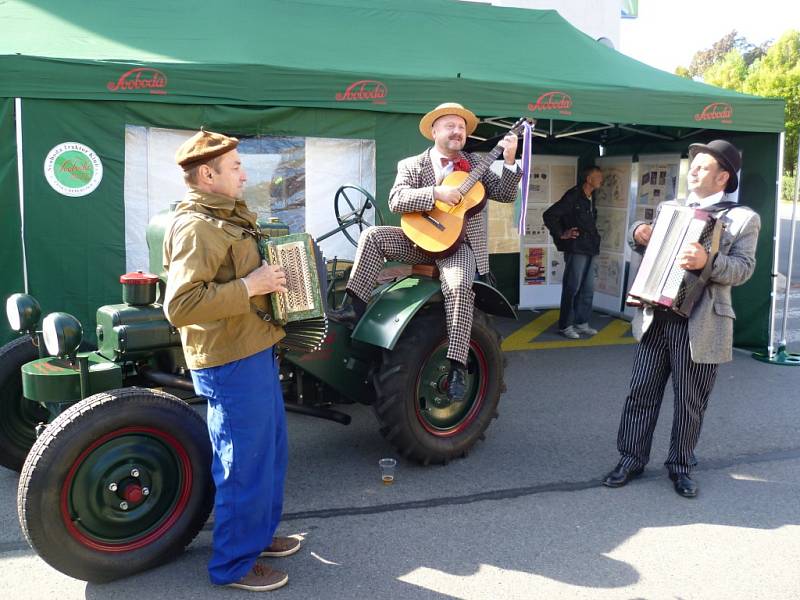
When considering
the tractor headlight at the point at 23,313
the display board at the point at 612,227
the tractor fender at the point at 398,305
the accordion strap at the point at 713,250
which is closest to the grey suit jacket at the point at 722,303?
the accordion strap at the point at 713,250

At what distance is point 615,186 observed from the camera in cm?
877

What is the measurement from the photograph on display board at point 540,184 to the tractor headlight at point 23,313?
256 inches

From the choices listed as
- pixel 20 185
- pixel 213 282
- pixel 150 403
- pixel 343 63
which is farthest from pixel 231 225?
pixel 343 63

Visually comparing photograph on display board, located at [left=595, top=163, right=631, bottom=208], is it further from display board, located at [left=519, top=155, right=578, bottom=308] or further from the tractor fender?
the tractor fender

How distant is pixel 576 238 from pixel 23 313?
5.61 metres

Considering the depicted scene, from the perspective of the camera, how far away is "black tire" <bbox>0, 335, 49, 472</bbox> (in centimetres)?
373

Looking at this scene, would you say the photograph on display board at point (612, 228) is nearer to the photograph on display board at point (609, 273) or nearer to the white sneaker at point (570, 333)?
the photograph on display board at point (609, 273)

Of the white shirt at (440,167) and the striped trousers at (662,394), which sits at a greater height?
the white shirt at (440,167)

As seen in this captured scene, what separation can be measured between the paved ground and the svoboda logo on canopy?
1.95 m

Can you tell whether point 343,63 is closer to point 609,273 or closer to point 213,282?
point 213,282

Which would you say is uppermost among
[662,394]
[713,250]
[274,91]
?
[274,91]

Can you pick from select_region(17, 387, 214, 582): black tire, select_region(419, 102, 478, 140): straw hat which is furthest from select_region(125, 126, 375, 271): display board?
select_region(17, 387, 214, 582): black tire

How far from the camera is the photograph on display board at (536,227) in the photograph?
8977mm

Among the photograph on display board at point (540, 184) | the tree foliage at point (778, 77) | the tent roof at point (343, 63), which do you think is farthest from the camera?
the tree foliage at point (778, 77)
